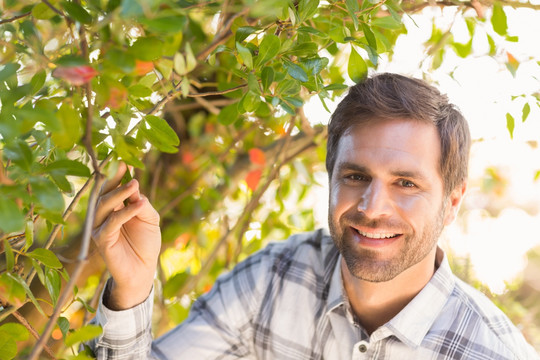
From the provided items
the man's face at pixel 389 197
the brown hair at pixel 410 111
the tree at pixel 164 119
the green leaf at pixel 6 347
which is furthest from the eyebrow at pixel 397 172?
the green leaf at pixel 6 347

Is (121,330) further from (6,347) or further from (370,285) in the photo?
(370,285)

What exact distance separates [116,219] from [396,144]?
2.31ft

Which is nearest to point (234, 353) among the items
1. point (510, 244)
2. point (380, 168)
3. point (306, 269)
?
point (306, 269)

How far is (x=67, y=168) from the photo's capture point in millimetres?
786

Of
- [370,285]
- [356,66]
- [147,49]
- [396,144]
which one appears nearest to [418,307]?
[370,285]

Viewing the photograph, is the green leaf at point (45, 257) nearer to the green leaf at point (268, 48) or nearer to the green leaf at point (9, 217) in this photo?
the green leaf at point (9, 217)

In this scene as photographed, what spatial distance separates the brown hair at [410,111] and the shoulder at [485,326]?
0.29 m

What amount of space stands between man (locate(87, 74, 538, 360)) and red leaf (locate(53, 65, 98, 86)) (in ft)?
1.86

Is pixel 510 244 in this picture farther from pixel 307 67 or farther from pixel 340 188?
pixel 307 67

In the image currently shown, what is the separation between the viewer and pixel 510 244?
3203mm

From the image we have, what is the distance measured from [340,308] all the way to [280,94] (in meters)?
0.77

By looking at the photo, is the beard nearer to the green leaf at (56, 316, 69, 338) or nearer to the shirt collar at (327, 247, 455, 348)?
the shirt collar at (327, 247, 455, 348)

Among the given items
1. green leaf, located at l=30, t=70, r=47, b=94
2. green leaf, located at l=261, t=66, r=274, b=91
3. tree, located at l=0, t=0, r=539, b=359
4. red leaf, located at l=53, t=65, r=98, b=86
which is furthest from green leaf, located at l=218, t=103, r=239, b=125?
red leaf, located at l=53, t=65, r=98, b=86

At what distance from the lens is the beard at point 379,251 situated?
4.55ft
